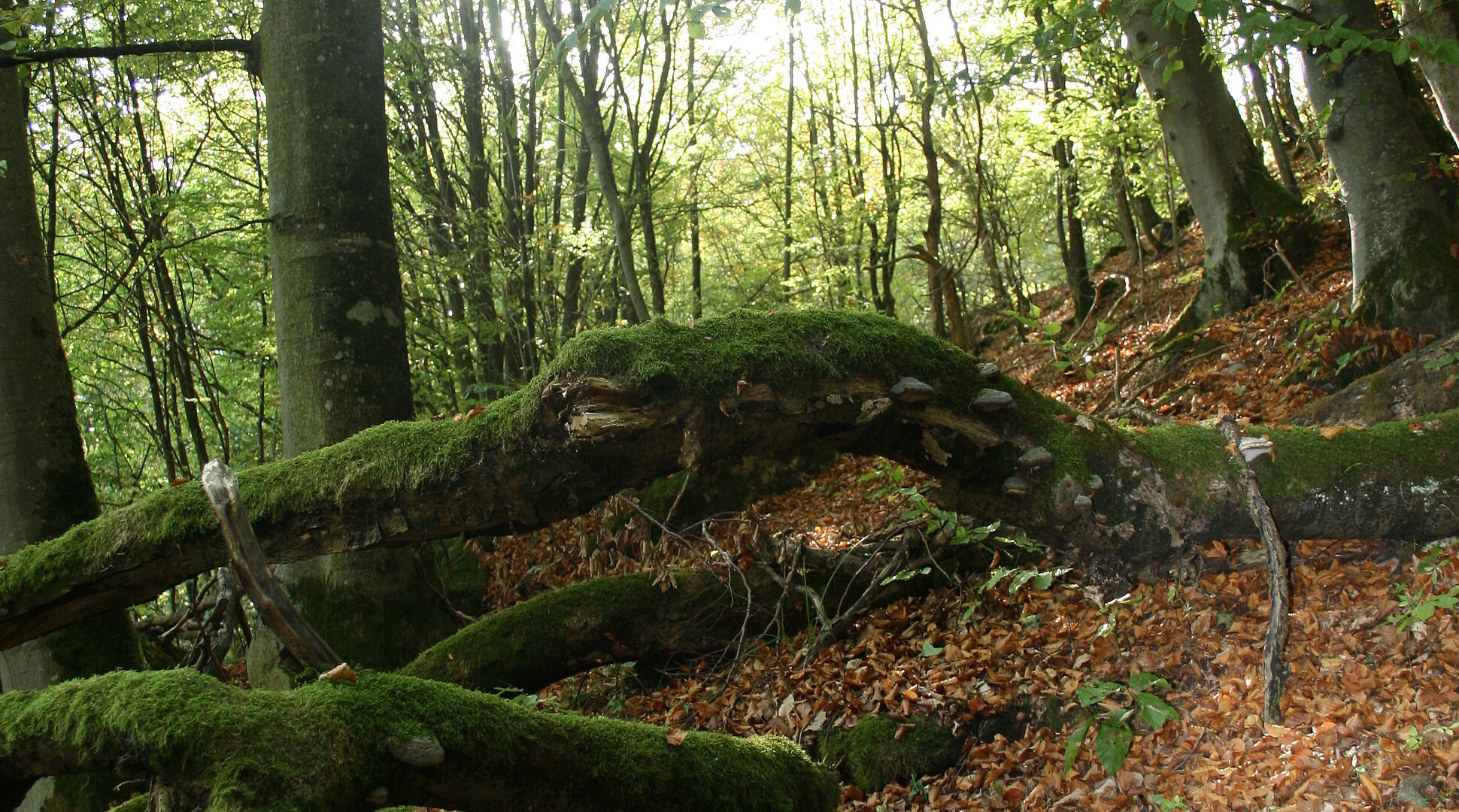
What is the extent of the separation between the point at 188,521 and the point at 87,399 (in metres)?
10.9

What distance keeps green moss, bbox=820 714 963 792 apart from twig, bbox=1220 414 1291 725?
4.68 ft

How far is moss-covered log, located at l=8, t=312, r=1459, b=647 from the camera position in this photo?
3295 millimetres

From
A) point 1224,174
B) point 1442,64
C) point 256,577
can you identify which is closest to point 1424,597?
point 1442,64

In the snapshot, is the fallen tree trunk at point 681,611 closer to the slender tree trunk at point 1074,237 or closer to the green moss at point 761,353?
the green moss at point 761,353

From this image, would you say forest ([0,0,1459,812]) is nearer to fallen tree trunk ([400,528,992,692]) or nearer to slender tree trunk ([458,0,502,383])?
fallen tree trunk ([400,528,992,692])

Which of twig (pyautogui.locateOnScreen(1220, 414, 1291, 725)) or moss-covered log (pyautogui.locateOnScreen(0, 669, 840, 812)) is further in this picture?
twig (pyautogui.locateOnScreen(1220, 414, 1291, 725))

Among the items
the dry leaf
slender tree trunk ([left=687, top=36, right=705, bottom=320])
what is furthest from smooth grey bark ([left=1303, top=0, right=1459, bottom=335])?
slender tree trunk ([left=687, top=36, right=705, bottom=320])

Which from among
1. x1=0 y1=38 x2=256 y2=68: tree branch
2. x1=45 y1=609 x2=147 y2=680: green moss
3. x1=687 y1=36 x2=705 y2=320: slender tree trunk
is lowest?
x1=45 y1=609 x2=147 y2=680: green moss

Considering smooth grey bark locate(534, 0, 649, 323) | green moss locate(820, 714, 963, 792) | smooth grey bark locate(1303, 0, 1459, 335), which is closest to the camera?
green moss locate(820, 714, 963, 792)

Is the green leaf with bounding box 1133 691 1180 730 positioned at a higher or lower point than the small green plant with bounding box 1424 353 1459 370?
lower

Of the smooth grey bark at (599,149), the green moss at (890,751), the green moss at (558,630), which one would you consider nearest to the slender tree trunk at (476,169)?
the smooth grey bark at (599,149)

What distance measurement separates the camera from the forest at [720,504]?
2.87 m

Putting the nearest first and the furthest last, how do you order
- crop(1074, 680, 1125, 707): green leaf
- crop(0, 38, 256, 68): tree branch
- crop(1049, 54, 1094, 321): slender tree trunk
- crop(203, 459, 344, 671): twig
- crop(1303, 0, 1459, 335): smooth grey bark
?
crop(203, 459, 344, 671): twig, crop(1074, 680, 1125, 707): green leaf, crop(0, 38, 256, 68): tree branch, crop(1303, 0, 1459, 335): smooth grey bark, crop(1049, 54, 1094, 321): slender tree trunk

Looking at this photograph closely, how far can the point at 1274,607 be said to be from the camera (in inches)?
131
